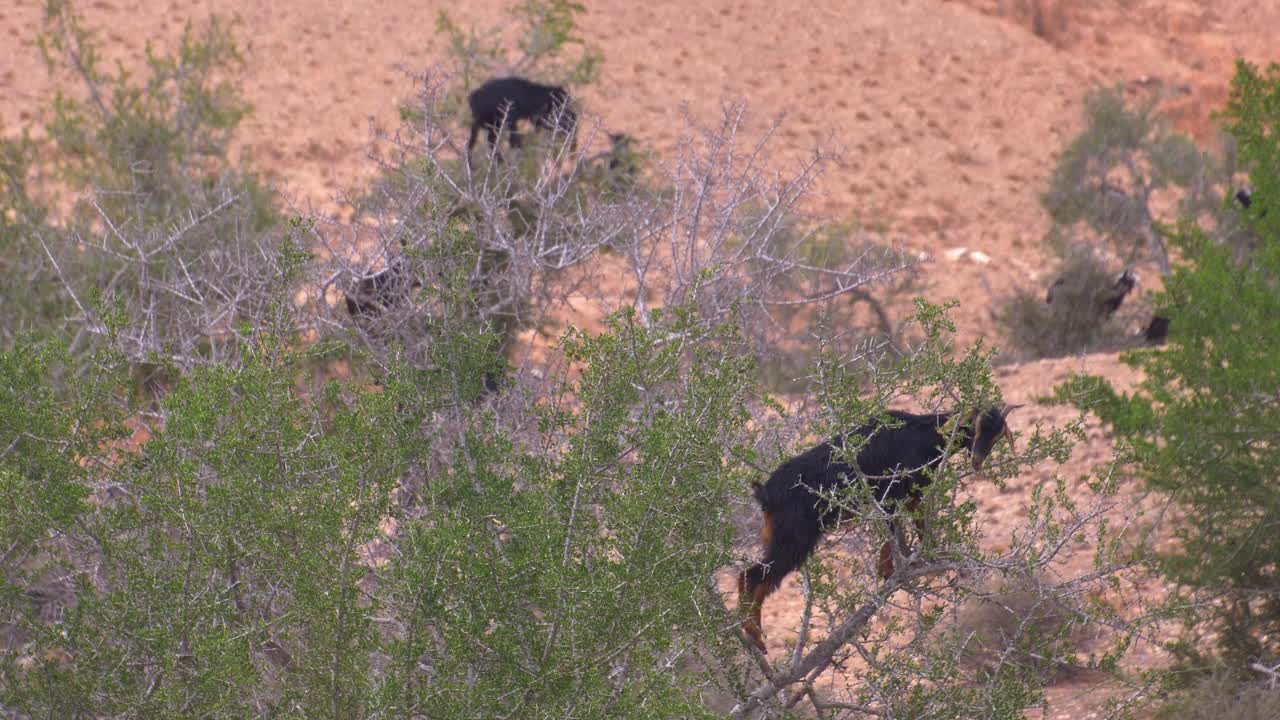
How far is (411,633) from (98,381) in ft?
5.10

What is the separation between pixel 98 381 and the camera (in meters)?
4.24

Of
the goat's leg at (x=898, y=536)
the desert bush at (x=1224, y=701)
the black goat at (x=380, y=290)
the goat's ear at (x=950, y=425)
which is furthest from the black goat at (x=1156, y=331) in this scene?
the goat's ear at (x=950, y=425)

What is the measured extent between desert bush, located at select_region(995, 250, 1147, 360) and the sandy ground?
4.57 m

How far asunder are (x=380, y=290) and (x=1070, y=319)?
8.40 metres

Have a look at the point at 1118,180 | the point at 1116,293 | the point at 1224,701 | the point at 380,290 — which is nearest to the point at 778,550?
the point at 1224,701

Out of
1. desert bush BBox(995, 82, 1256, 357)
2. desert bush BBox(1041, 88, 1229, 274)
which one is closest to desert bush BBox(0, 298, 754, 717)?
desert bush BBox(995, 82, 1256, 357)

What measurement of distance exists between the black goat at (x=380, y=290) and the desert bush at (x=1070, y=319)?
7.58m

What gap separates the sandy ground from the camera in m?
21.5

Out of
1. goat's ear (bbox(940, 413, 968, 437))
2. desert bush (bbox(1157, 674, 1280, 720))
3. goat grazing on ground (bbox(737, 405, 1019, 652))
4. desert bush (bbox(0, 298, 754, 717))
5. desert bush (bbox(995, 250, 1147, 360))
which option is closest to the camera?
desert bush (bbox(0, 298, 754, 717))

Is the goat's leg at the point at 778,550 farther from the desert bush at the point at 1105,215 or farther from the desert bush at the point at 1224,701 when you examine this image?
the desert bush at the point at 1105,215

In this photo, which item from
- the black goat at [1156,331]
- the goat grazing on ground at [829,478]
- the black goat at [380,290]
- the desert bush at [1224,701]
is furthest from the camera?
the black goat at [1156,331]

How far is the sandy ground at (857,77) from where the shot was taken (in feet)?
70.7

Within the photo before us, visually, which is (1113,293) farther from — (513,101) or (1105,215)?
(513,101)

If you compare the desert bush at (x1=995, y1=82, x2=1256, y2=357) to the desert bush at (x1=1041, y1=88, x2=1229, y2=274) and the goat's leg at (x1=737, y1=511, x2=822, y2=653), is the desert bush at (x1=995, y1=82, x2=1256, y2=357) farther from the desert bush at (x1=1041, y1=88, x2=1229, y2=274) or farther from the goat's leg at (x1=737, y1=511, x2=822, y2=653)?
the goat's leg at (x1=737, y1=511, x2=822, y2=653)
